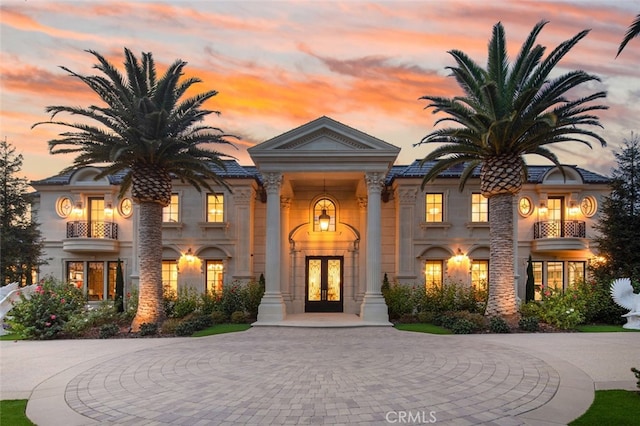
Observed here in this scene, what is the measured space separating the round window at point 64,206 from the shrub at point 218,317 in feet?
36.1

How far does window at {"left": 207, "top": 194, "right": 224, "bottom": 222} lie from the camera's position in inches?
846

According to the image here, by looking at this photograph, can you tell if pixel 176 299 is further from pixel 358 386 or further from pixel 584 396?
pixel 584 396

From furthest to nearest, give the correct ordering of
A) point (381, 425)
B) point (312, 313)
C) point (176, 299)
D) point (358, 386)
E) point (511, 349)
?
1. point (312, 313)
2. point (176, 299)
3. point (511, 349)
4. point (358, 386)
5. point (381, 425)

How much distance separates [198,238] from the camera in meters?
21.1

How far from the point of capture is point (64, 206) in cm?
2197

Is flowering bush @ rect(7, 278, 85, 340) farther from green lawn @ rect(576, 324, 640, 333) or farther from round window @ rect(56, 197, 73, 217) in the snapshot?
green lawn @ rect(576, 324, 640, 333)

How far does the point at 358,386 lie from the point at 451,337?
21.7 ft

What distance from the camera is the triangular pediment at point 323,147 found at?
56.3ft

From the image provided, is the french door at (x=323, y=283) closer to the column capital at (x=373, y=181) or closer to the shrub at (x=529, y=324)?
the column capital at (x=373, y=181)

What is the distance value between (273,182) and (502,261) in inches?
372

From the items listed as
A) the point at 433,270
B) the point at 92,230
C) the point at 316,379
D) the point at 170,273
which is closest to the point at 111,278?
the point at 92,230

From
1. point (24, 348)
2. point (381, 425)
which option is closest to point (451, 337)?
point (381, 425)

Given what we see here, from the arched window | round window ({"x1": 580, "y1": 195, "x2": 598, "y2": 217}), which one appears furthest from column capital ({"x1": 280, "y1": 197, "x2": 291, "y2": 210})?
round window ({"x1": 580, "y1": 195, "x2": 598, "y2": 217})

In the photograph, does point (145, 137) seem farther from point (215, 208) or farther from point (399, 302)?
point (399, 302)
